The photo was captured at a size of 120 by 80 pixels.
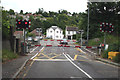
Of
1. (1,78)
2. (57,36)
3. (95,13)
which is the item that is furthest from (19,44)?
(57,36)

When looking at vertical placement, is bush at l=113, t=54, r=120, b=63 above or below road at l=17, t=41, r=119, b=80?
above

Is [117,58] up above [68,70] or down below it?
above

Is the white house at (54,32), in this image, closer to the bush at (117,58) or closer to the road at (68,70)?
the road at (68,70)

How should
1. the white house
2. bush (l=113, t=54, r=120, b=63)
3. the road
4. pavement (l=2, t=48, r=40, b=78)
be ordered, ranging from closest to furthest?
pavement (l=2, t=48, r=40, b=78) → the road → bush (l=113, t=54, r=120, b=63) → the white house

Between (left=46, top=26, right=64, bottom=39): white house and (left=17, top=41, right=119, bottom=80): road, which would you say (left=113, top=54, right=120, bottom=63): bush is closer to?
(left=17, top=41, right=119, bottom=80): road

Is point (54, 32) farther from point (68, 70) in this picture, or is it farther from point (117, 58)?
point (68, 70)

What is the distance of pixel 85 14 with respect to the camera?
1612 inches

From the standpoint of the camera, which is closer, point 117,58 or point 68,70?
point 68,70

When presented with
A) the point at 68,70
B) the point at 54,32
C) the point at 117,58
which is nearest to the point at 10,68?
the point at 68,70

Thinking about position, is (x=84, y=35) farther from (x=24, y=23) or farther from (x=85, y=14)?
(x=24, y=23)

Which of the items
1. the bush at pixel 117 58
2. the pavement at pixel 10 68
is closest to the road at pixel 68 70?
the pavement at pixel 10 68

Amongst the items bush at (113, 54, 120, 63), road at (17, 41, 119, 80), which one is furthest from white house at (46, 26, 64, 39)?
bush at (113, 54, 120, 63)

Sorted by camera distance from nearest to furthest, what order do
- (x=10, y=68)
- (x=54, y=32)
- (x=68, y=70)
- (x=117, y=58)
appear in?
(x=10, y=68) < (x=68, y=70) < (x=117, y=58) < (x=54, y=32)

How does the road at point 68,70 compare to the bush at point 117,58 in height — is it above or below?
below
